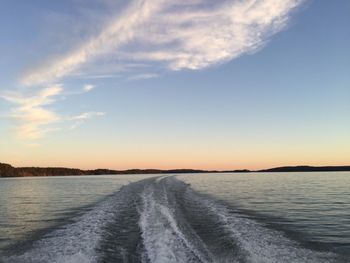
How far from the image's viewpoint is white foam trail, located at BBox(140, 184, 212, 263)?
→ 12.7 m

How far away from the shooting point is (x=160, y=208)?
2556 cm

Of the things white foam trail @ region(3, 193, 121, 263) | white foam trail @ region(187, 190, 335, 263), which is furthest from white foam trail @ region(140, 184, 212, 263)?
white foam trail @ region(3, 193, 121, 263)

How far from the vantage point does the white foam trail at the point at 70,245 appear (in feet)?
44.5

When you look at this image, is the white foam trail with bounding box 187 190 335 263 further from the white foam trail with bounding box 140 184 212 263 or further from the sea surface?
the white foam trail with bounding box 140 184 212 263

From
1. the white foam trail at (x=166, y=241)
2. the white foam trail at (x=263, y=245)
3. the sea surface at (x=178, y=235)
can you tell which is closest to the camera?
the white foam trail at (x=166, y=241)

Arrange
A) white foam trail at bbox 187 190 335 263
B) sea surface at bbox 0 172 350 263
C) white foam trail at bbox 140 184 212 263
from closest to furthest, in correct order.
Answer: white foam trail at bbox 140 184 212 263 → white foam trail at bbox 187 190 335 263 → sea surface at bbox 0 172 350 263

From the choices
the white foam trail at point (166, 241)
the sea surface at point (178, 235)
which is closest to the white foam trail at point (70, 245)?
the sea surface at point (178, 235)

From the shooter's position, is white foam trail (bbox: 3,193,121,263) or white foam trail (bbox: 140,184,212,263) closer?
white foam trail (bbox: 140,184,212,263)

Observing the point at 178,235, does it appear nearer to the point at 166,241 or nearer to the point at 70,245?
the point at 166,241

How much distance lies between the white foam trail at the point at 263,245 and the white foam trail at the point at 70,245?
5.47 meters

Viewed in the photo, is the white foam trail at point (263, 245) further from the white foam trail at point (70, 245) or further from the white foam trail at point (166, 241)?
the white foam trail at point (70, 245)

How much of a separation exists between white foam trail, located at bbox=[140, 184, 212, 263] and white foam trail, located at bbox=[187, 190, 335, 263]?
175 centimetres

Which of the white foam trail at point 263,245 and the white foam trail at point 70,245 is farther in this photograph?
the white foam trail at point 70,245

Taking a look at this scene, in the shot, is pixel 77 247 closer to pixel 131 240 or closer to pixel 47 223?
pixel 131 240
